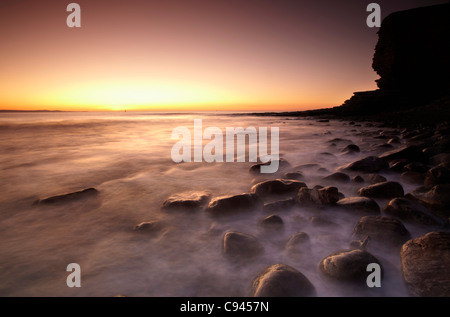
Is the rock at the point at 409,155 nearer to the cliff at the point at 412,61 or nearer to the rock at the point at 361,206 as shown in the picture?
the rock at the point at 361,206

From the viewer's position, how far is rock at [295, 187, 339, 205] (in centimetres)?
220

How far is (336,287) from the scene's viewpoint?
1.25m

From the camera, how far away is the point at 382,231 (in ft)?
5.39

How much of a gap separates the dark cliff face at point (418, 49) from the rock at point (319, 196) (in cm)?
2740

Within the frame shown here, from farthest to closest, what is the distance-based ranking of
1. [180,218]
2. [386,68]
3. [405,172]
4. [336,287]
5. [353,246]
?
[386,68], [405,172], [180,218], [353,246], [336,287]

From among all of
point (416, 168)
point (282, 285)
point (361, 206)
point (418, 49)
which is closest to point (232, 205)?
point (282, 285)

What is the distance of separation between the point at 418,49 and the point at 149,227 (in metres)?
30.4

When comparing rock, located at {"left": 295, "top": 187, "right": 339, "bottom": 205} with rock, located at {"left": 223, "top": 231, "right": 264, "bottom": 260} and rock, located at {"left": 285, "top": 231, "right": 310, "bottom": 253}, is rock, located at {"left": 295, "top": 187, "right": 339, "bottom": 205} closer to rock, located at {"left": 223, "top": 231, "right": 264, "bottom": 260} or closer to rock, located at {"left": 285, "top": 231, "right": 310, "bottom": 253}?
rock, located at {"left": 285, "top": 231, "right": 310, "bottom": 253}

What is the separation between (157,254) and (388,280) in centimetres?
151

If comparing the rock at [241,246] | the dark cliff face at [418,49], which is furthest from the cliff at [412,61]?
the rock at [241,246]

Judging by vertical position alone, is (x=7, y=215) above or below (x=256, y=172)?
below

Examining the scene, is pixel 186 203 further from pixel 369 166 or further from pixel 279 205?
pixel 369 166

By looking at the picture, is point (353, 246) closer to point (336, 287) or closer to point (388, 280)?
point (388, 280)

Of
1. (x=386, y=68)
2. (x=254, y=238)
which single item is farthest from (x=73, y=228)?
(x=386, y=68)
